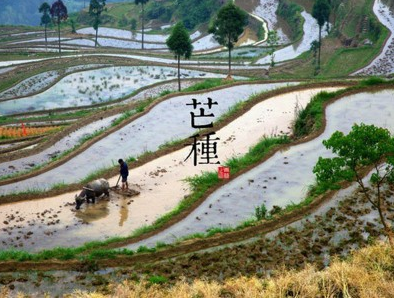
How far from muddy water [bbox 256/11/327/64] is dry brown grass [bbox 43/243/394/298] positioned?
53.0 metres

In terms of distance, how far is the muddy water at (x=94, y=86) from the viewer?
44.1m

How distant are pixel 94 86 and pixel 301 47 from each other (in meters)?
30.3

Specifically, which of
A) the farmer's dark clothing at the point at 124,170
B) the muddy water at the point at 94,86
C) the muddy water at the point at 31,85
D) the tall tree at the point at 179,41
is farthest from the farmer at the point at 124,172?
the muddy water at the point at 31,85

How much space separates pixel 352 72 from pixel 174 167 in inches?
1229

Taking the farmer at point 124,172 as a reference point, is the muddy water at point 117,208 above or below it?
below

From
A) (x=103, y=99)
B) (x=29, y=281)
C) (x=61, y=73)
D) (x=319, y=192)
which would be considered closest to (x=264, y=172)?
(x=319, y=192)

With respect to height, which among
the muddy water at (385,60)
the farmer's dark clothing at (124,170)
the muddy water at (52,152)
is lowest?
the muddy water at (52,152)

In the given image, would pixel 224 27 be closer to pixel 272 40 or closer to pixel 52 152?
pixel 52 152

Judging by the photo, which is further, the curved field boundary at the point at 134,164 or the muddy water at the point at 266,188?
the curved field boundary at the point at 134,164

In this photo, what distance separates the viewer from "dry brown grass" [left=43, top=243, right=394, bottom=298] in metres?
10.9

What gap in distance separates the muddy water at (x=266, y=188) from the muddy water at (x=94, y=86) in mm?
25340

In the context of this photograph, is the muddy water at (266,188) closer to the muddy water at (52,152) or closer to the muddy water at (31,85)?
the muddy water at (52,152)

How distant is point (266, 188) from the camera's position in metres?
19.2

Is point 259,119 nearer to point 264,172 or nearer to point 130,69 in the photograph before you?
point 264,172
